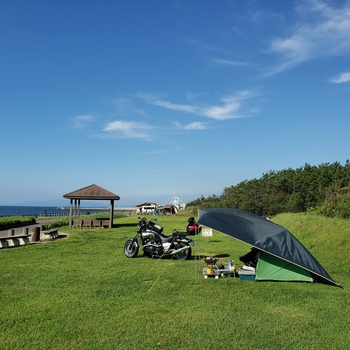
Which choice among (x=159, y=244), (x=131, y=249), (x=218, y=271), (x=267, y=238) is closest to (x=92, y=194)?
(x=131, y=249)

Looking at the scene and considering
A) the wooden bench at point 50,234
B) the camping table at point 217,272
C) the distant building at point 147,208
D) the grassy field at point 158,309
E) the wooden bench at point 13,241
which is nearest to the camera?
the grassy field at point 158,309

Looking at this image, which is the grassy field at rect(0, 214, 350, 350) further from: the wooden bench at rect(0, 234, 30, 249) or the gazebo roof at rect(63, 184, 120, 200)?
the gazebo roof at rect(63, 184, 120, 200)

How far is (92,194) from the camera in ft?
78.6

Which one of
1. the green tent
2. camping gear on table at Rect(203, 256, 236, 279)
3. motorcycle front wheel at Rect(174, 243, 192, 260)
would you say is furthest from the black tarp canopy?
motorcycle front wheel at Rect(174, 243, 192, 260)

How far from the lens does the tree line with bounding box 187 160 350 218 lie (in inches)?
1273

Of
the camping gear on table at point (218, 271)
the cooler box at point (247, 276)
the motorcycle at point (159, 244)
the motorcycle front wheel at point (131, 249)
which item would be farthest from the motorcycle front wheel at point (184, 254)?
the cooler box at point (247, 276)

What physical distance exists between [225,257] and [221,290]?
4.55 metres

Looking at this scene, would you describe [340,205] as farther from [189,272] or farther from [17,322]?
[17,322]

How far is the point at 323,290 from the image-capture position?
7.92 m

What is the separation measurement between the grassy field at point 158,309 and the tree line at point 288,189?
70.0 feet

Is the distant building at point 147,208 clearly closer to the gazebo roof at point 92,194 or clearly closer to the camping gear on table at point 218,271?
the gazebo roof at point 92,194

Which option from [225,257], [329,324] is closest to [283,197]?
[225,257]

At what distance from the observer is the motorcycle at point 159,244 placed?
11336 millimetres

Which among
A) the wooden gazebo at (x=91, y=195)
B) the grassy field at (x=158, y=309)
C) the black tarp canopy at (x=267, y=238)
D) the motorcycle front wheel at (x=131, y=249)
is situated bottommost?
the grassy field at (x=158, y=309)
